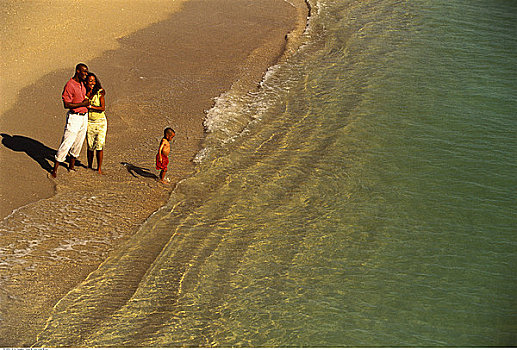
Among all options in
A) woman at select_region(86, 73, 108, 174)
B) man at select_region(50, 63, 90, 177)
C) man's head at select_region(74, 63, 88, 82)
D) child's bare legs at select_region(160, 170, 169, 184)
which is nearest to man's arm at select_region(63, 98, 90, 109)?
man at select_region(50, 63, 90, 177)

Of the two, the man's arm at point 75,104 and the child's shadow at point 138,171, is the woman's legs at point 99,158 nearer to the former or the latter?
the child's shadow at point 138,171

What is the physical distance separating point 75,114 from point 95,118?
1.08ft

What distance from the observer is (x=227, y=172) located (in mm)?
9781

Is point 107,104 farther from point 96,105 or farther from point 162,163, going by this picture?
point 162,163

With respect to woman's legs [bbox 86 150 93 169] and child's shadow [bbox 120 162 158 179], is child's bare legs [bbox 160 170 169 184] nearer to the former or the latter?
child's shadow [bbox 120 162 158 179]

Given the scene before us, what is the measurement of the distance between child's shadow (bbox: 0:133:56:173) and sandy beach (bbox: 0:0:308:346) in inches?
0.7

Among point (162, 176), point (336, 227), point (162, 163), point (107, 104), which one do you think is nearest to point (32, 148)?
point (107, 104)

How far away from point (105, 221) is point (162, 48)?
700cm

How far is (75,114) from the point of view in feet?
28.8

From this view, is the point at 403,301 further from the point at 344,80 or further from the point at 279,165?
the point at 344,80

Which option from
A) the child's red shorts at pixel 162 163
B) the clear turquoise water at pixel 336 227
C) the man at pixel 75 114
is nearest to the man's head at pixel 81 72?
the man at pixel 75 114

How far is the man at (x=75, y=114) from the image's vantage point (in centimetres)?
860

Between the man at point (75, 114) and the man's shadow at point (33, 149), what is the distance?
43 centimetres

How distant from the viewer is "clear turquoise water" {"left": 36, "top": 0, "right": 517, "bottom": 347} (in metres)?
6.73
